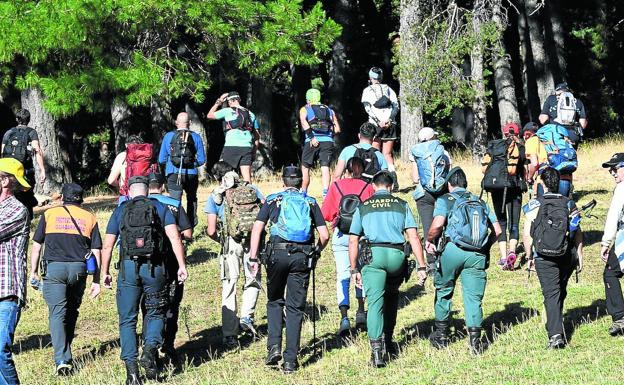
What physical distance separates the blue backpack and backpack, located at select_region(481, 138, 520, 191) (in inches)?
20.6

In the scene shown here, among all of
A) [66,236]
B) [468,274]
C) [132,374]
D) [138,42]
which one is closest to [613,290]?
[468,274]

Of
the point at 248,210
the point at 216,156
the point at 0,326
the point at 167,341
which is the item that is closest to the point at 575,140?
the point at 248,210

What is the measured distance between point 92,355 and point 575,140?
24.3ft

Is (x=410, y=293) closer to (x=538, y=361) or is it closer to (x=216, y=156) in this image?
(x=538, y=361)

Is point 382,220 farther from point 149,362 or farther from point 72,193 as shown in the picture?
point 72,193

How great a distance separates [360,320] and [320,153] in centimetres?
550

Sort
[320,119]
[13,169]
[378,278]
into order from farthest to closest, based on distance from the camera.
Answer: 1. [320,119]
2. [378,278]
3. [13,169]

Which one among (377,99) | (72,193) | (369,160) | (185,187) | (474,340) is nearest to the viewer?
(474,340)

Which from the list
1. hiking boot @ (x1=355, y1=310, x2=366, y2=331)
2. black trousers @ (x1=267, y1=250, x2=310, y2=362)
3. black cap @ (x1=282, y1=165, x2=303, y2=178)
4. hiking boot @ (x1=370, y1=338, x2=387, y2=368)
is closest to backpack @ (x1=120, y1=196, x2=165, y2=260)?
black trousers @ (x1=267, y1=250, x2=310, y2=362)

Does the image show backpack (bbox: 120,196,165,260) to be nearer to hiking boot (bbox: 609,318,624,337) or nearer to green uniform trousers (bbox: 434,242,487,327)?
green uniform trousers (bbox: 434,242,487,327)

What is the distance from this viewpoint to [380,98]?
60.5 ft

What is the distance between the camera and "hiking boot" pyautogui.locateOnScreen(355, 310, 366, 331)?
1292 cm

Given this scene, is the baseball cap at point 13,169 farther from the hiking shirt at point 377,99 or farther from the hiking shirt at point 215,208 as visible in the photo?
the hiking shirt at point 377,99

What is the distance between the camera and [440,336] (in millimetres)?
11883
